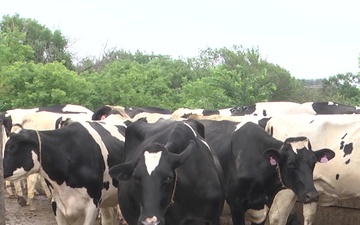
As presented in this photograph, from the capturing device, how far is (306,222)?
8633mm

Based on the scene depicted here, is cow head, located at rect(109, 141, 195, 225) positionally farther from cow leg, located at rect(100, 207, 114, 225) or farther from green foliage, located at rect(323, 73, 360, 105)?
green foliage, located at rect(323, 73, 360, 105)

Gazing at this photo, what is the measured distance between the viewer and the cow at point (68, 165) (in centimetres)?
670

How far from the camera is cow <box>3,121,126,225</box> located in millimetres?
6699

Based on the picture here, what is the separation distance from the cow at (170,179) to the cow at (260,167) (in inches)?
40.6

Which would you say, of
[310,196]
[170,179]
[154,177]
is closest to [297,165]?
[310,196]

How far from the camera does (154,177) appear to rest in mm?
4793

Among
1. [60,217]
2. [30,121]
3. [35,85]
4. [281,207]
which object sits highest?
[35,85]

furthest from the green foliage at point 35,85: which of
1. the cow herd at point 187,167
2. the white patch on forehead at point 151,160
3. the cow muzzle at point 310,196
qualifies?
the white patch on forehead at point 151,160

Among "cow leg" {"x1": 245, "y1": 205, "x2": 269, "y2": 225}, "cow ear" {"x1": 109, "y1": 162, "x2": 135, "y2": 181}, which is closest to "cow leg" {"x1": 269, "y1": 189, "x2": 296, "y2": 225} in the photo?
"cow leg" {"x1": 245, "y1": 205, "x2": 269, "y2": 225}

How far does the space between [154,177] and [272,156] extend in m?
2.32

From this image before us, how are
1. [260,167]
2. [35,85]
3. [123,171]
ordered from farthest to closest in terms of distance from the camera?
[35,85], [260,167], [123,171]

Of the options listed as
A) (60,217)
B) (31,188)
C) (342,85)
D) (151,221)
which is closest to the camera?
(151,221)

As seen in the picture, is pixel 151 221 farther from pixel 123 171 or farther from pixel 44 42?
pixel 44 42

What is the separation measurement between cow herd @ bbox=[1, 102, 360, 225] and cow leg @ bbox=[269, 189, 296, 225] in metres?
0.01
